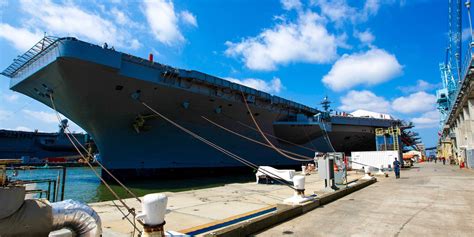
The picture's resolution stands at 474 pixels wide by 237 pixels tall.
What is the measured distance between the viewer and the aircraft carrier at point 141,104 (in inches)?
475

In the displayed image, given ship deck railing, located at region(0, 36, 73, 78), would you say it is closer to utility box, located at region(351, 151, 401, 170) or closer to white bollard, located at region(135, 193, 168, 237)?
white bollard, located at region(135, 193, 168, 237)

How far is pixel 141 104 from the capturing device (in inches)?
565

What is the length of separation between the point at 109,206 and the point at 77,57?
7.19 metres

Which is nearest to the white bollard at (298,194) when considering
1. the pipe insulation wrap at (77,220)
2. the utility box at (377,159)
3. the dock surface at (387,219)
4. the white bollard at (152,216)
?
the dock surface at (387,219)

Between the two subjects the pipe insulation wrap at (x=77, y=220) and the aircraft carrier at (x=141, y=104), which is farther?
the aircraft carrier at (x=141, y=104)

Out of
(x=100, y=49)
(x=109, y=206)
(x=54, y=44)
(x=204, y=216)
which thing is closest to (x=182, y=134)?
(x=100, y=49)

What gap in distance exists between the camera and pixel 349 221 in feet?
15.5

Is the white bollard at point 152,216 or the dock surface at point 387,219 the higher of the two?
the white bollard at point 152,216

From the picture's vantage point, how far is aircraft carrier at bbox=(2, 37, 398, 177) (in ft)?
39.6

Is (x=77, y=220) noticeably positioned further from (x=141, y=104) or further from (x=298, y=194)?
(x=141, y=104)

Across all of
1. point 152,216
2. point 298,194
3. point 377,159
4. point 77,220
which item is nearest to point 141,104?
point 298,194

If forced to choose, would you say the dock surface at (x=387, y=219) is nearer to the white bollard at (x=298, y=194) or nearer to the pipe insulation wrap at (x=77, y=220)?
the white bollard at (x=298, y=194)

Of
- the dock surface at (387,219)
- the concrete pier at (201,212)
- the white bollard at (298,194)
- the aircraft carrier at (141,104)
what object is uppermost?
the aircraft carrier at (141,104)

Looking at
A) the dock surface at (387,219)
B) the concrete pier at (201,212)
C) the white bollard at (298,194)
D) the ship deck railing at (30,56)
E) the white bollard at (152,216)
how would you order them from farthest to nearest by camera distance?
the ship deck railing at (30,56) → the white bollard at (298,194) → the concrete pier at (201,212) → the dock surface at (387,219) → the white bollard at (152,216)
